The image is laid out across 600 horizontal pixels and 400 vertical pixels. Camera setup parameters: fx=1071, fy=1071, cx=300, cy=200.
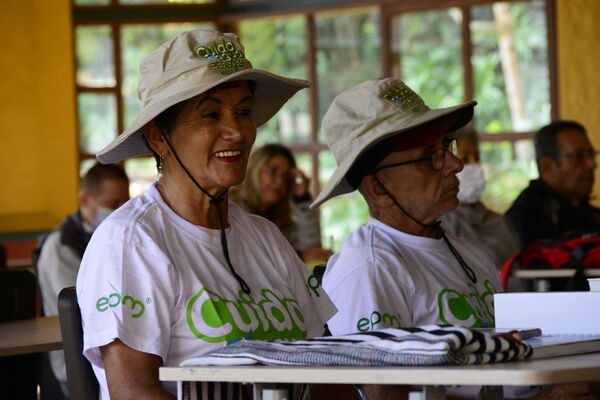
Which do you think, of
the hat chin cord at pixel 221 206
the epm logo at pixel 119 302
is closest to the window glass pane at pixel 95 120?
Answer: the hat chin cord at pixel 221 206

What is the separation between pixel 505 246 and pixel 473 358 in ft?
11.7

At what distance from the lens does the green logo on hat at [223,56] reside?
92.4 inches

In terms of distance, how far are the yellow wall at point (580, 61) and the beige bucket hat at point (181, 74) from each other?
5638 millimetres

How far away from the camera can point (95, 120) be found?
8.68m

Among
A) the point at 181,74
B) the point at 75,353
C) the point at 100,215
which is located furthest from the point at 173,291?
the point at 100,215

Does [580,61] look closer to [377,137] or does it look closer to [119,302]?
[377,137]

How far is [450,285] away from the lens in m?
2.71

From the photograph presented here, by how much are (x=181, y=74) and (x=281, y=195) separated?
3.78 meters

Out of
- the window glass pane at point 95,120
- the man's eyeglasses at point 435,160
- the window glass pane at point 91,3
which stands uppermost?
the window glass pane at point 91,3

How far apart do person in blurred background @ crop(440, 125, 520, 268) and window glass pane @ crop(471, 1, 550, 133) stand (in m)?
3.00

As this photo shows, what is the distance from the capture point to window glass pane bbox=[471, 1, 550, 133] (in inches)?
311

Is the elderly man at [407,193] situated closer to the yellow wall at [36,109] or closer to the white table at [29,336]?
the white table at [29,336]

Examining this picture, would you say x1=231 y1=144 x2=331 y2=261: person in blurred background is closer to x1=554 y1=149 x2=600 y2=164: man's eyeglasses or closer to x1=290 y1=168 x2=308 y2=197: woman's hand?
x1=290 y1=168 x2=308 y2=197: woman's hand

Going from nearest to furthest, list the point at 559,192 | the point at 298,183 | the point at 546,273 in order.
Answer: the point at 546,273 → the point at 559,192 → the point at 298,183
